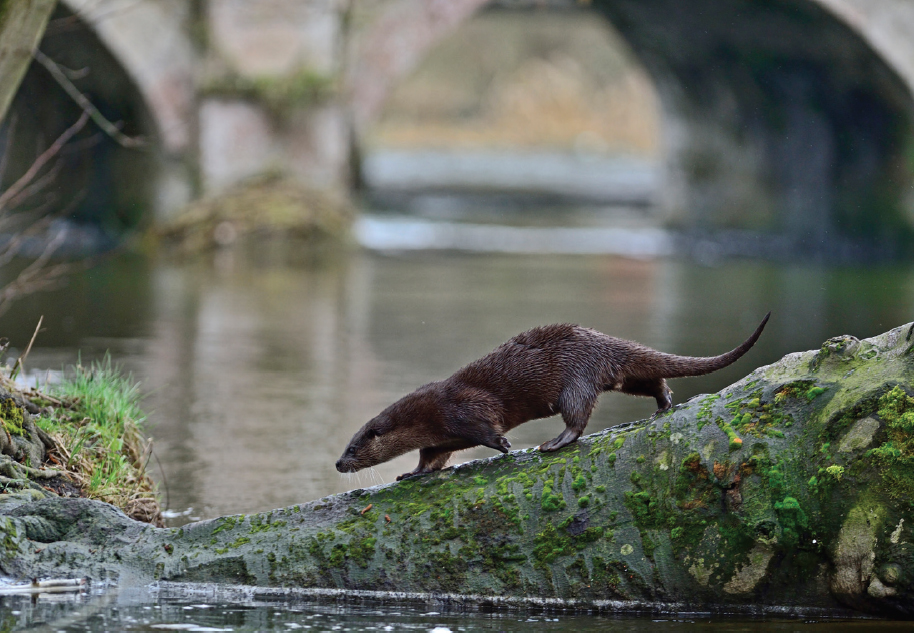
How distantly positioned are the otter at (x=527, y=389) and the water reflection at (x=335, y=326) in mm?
1457

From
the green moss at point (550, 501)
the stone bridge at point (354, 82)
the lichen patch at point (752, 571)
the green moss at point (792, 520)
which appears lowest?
the lichen patch at point (752, 571)

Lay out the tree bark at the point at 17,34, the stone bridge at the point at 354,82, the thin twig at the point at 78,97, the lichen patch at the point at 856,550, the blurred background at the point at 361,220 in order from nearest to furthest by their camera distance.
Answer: the lichen patch at the point at 856,550
the tree bark at the point at 17,34
the thin twig at the point at 78,97
the blurred background at the point at 361,220
the stone bridge at the point at 354,82

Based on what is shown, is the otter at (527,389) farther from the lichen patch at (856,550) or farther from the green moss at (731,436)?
the lichen patch at (856,550)

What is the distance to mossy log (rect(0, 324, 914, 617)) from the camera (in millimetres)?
4727

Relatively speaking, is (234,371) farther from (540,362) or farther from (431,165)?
(431,165)

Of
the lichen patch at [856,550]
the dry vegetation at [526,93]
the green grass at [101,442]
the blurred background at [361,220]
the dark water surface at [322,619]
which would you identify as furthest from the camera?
the dry vegetation at [526,93]

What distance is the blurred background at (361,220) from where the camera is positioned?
395 inches

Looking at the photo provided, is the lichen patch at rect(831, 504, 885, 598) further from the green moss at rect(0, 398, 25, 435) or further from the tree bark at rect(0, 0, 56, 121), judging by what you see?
the tree bark at rect(0, 0, 56, 121)

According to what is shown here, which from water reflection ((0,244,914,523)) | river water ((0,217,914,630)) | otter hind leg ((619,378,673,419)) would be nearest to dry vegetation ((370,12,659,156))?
river water ((0,217,914,630))

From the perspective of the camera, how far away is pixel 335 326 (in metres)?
13.7

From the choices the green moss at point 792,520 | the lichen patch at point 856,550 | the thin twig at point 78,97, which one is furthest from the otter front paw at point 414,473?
the thin twig at point 78,97

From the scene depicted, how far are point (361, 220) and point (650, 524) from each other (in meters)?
20.3

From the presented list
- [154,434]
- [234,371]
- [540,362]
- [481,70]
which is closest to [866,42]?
[234,371]

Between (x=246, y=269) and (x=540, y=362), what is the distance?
15122 millimetres
